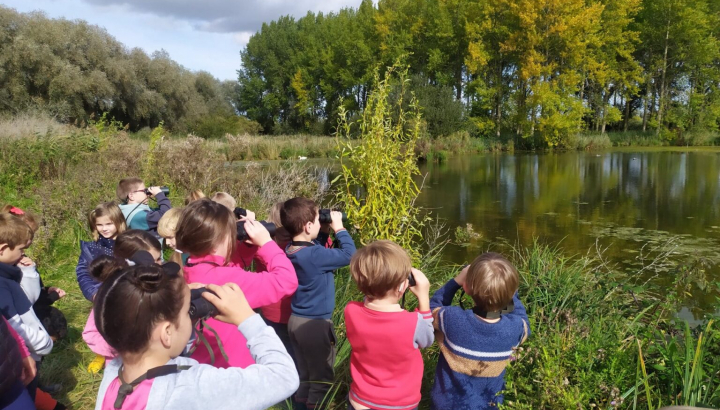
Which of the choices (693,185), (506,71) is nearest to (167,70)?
(506,71)

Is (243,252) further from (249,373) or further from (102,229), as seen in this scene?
(249,373)

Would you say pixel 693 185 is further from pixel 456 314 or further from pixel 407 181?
pixel 456 314

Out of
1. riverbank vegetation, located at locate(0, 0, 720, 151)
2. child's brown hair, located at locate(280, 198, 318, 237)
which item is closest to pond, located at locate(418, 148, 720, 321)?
child's brown hair, located at locate(280, 198, 318, 237)

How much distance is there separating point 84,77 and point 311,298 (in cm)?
2534

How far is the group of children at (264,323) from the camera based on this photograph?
1.22 meters

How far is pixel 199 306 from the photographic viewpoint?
1.36 metres

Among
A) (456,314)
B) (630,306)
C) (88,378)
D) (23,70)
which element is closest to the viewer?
(456,314)

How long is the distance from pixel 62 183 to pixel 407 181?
18.9 feet

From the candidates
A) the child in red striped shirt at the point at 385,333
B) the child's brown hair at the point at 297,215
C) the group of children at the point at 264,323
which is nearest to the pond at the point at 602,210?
the group of children at the point at 264,323

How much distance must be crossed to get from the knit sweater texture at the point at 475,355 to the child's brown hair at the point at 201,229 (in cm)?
105

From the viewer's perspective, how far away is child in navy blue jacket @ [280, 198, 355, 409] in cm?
255

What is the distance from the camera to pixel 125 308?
1.20 m

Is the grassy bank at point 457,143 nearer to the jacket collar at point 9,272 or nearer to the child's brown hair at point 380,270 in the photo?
the jacket collar at point 9,272

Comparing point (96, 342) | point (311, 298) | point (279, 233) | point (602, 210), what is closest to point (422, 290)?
point (311, 298)
